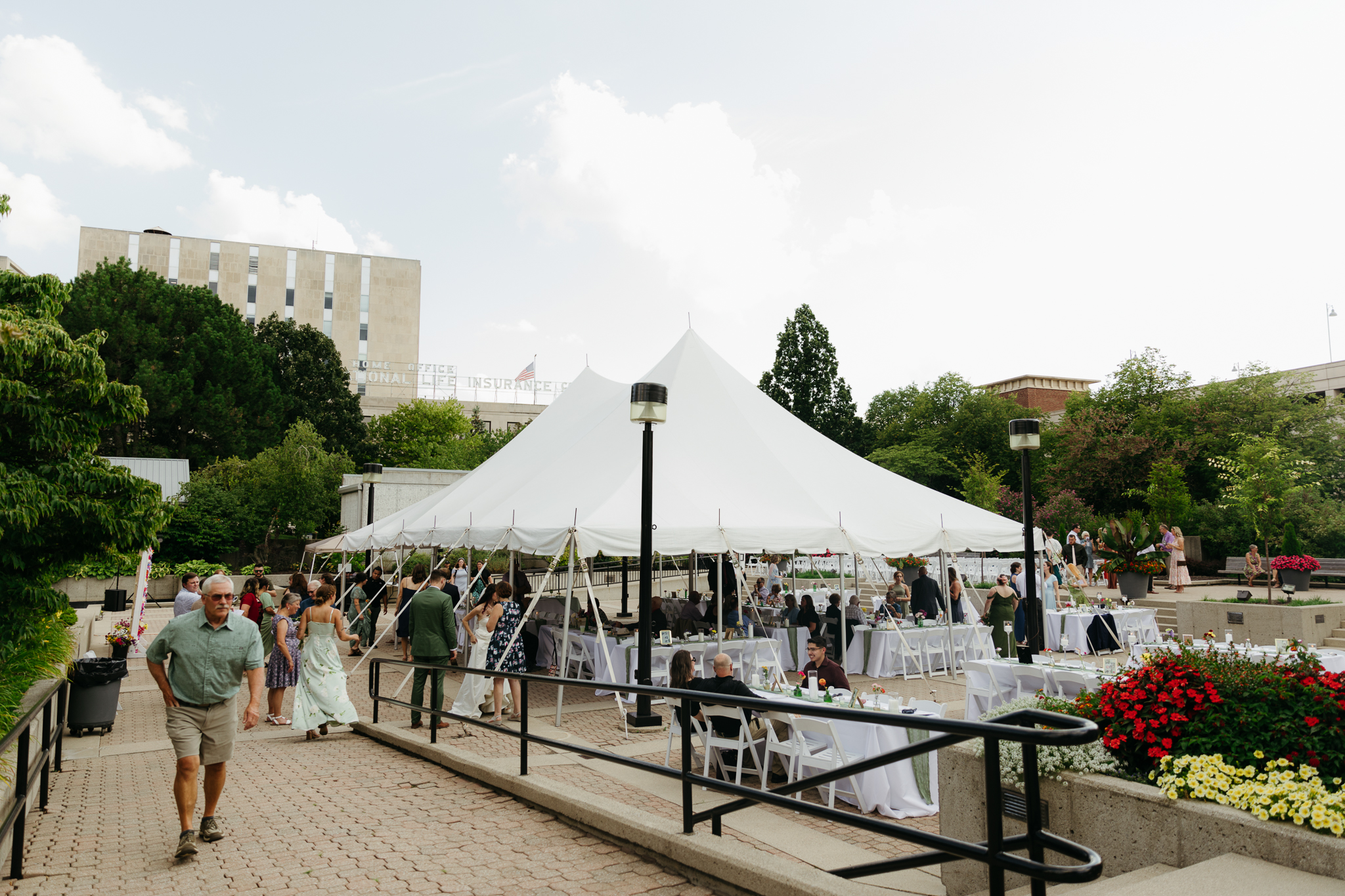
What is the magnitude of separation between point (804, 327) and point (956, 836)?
46290 millimetres

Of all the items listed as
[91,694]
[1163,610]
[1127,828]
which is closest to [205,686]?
[1127,828]

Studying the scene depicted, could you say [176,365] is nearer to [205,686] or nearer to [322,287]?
[205,686]

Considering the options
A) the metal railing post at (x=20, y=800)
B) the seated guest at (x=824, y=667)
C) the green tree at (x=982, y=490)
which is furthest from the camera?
the green tree at (x=982, y=490)

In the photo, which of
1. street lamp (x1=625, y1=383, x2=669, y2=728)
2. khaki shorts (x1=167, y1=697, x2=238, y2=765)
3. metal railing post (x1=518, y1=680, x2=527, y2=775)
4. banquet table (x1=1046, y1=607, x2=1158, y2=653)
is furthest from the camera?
banquet table (x1=1046, y1=607, x2=1158, y2=653)

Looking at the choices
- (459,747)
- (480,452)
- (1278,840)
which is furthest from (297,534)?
(1278,840)

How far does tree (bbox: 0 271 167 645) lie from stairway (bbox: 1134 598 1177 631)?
18.9m

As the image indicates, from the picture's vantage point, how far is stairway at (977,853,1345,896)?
3.44 metres

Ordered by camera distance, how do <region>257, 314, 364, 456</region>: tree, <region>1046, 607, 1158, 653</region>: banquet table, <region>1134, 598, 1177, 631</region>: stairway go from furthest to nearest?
<region>257, 314, 364, 456</region>: tree < <region>1134, 598, 1177, 631</region>: stairway < <region>1046, 607, 1158, 653</region>: banquet table

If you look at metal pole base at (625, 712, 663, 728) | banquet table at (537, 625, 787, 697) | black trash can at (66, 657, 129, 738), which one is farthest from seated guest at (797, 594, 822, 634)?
black trash can at (66, 657, 129, 738)

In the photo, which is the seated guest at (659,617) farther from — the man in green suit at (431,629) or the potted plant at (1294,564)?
the potted plant at (1294,564)

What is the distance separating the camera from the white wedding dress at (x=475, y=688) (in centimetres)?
1019

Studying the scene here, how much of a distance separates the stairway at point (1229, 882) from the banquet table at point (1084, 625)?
1343 centimetres

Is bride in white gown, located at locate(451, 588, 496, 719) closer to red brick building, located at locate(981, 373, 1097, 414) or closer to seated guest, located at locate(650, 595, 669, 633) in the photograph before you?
seated guest, located at locate(650, 595, 669, 633)

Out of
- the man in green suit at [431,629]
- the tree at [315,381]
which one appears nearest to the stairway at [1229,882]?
the man in green suit at [431,629]
